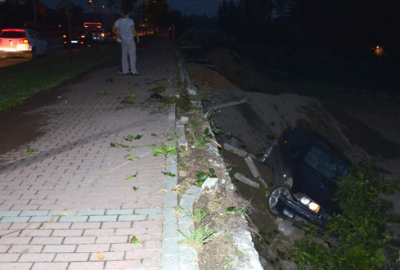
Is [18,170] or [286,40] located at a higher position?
[286,40]

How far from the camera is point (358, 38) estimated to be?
94.9 feet

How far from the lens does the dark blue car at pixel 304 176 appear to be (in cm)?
618

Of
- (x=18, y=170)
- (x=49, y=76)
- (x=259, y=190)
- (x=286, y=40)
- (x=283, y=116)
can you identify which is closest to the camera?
(x=18, y=170)

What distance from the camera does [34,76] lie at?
13.3 m

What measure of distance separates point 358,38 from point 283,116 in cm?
1908

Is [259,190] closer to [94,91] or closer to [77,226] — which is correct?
[77,226]

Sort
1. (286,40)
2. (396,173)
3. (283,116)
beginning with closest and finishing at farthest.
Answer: (396,173)
(283,116)
(286,40)

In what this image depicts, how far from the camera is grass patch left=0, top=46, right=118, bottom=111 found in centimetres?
1000

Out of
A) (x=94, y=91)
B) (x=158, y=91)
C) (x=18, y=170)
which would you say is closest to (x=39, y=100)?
(x=94, y=91)

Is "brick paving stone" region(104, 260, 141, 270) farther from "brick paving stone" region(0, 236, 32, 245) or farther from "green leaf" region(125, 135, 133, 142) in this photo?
"green leaf" region(125, 135, 133, 142)

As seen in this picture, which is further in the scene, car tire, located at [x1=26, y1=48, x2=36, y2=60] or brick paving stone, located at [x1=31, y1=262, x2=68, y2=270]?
car tire, located at [x1=26, y1=48, x2=36, y2=60]

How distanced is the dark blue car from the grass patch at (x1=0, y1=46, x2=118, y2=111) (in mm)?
6910

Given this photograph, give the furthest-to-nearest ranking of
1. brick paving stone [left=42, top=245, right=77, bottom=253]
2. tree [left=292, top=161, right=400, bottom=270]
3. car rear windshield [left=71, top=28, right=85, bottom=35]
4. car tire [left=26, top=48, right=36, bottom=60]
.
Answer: car rear windshield [left=71, top=28, right=85, bottom=35], car tire [left=26, top=48, right=36, bottom=60], tree [left=292, top=161, right=400, bottom=270], brick paving stone [left=42, top=245, right=77, bottom=253]

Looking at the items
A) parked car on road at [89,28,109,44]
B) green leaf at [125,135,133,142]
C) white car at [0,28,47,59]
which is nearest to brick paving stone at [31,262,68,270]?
green leaf at [125,135,133,142]
